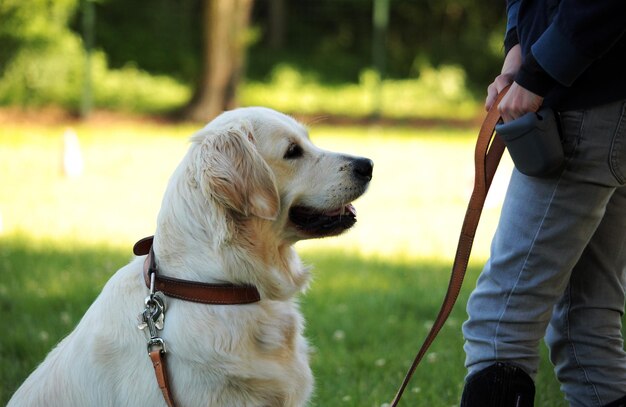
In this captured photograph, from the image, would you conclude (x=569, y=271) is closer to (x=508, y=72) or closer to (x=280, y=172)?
(x=508, y=72)

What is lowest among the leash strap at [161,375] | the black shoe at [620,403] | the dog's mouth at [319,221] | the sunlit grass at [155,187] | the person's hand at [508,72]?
the sunlit grass at [155,187]

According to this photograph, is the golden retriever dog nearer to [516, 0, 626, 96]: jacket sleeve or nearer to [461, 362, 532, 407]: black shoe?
[461, 362, 532, 407]: black shoe

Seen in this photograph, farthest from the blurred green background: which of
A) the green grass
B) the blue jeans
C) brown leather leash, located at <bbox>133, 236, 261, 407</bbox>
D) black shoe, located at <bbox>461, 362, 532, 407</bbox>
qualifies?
brown leather leash, located at <bbox>133, 236, 261, 407</bbox>

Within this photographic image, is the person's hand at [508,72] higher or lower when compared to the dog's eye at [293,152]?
higher

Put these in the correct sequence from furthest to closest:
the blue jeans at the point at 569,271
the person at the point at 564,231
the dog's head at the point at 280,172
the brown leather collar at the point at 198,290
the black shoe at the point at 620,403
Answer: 1. the black shoe at the point at 620,403
2. the dog's head at the point at 280,172
3. the brown leather collar at the point at 198,290
4. the blue jeans at the point at 569,271
5. the person at the point at 564,231

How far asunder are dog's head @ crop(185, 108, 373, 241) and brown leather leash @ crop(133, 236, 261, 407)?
0.29m

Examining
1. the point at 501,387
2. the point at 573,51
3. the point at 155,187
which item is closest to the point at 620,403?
the point at 501,387

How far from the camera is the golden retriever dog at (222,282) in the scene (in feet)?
9.30

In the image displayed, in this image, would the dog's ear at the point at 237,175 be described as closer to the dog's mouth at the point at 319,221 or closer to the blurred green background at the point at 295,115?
the dog's mouth at the point at 319,221

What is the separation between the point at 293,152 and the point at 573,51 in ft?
3.98

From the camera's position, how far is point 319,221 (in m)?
3.30

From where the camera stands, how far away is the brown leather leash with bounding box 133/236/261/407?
276cm

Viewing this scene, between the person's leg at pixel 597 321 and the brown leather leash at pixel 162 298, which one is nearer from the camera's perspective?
the brown leather leash at pixel 162 298

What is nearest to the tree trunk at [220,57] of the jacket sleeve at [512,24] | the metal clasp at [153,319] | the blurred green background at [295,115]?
the blurred green background at [295,115]
